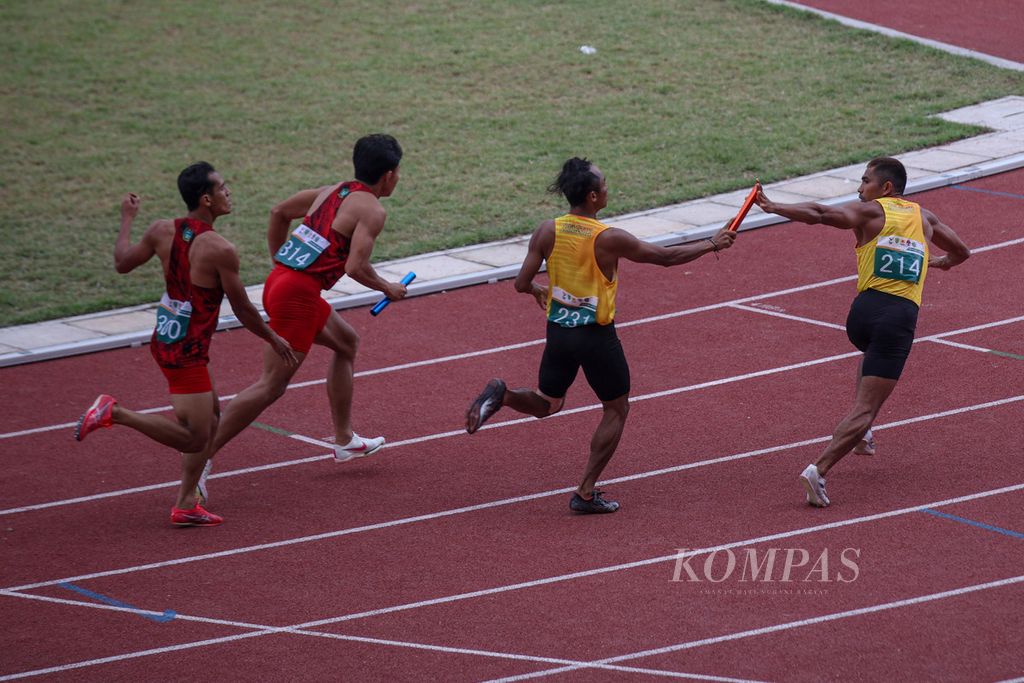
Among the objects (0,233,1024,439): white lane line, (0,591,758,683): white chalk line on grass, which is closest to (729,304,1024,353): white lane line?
(0,233,1024,439): white lane line

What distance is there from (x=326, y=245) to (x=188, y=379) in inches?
43.3

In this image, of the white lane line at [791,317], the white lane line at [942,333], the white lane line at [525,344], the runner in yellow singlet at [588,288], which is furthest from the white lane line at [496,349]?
the runner in yellow singlet at [588,288]

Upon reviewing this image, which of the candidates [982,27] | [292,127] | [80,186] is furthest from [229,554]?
[982,27]

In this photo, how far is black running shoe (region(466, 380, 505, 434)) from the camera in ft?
22.9

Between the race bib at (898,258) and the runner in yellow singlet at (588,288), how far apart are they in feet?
2.81

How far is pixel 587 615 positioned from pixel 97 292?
7.16 m

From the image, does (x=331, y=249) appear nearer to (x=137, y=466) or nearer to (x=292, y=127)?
(x=137, y=466)

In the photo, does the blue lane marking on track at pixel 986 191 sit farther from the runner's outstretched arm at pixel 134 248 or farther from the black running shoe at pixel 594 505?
the runner's outstretched arm at pixel 134 248

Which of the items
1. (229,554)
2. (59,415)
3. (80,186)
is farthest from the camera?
(80,186)

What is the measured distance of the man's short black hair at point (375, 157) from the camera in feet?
24.6

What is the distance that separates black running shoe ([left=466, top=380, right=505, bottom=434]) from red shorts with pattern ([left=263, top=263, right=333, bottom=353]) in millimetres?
1156

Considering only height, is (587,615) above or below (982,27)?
below

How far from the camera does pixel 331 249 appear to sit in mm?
7523

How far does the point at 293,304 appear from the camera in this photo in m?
7.50
